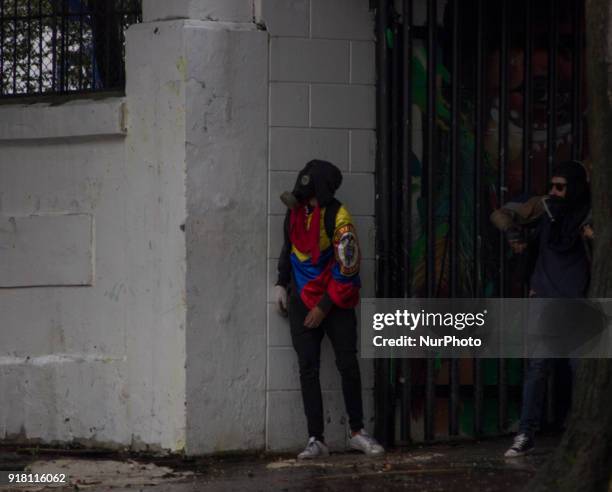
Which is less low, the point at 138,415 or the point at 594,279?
the point at 594,279

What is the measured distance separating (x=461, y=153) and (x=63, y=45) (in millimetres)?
2807

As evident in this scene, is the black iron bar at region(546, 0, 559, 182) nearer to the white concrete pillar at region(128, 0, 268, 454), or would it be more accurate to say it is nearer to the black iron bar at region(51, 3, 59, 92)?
the white concrete pillar at region(128, 0, 268, 454)

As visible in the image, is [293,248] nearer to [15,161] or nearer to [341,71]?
[341,71]

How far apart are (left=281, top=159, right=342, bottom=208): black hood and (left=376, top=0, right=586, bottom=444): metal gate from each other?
1.78ft

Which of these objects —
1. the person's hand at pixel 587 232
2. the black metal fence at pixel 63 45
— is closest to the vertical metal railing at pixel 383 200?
the person's hand at pixel 587 232

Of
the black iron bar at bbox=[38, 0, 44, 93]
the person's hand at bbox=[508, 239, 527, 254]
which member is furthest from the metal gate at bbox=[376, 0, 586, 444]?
the black iron bar at bbox=[38, 0, 44, 93]

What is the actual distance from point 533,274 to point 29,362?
3368mm

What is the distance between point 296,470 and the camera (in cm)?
845

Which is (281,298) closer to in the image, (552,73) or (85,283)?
(85,283)

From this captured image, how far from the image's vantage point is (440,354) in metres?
9.28

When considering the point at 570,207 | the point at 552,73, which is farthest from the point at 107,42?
the point at 570,207

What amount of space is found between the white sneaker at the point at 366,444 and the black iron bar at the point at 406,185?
350 millimetres

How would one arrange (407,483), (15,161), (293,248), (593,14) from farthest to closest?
(15,161), (293,248), (407,483), (593,14)

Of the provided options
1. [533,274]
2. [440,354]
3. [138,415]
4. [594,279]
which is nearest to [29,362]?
[138,415]
